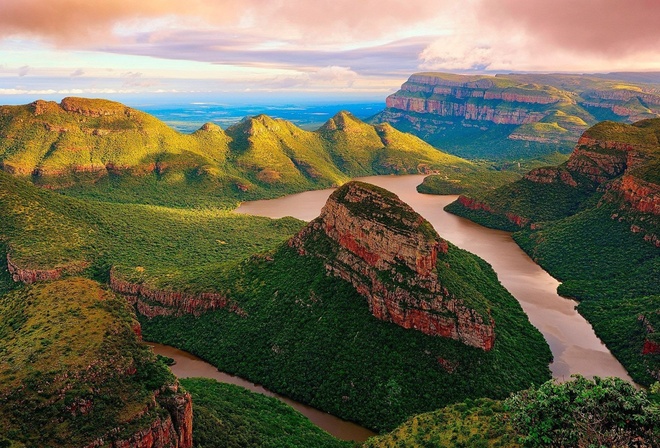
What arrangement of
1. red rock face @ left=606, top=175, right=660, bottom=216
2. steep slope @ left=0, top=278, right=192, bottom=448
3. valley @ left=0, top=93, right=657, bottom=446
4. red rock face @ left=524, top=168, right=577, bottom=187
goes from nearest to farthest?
Answer: steep slope @ left=0, top=278, right=192, bottom=448
valley @ left=0, top=93, right=657, bottom=446
red rock face @ left=606, top=175, right=660, bottom=216
red rock face @ left=524, top=168, right=577, bottom=187

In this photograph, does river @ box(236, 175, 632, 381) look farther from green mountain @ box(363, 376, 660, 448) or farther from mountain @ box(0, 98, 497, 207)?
green mountain @ box(363, 376, 660, 448)

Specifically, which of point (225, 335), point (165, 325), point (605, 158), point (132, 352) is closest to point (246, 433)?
point (132, 352)

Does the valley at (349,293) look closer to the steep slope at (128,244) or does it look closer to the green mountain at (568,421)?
the steep slope at (128,244)

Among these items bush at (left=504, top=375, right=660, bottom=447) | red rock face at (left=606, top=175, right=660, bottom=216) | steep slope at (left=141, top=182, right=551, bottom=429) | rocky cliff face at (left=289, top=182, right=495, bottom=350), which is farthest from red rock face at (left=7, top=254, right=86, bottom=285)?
red rock face at (left=606, top=175, right=660, bottom=216)

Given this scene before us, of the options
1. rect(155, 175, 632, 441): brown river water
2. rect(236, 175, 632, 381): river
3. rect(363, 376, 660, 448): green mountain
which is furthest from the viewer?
rect(236, 175, 632, 381): river

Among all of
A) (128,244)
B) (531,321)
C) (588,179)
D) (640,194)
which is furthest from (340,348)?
(588,179)

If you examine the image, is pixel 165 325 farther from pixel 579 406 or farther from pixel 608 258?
pixel 608 258

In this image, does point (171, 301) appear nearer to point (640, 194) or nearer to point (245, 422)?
point (245, 422)
